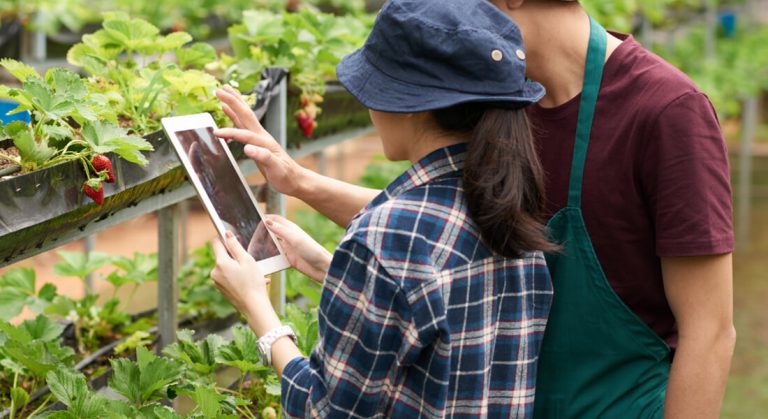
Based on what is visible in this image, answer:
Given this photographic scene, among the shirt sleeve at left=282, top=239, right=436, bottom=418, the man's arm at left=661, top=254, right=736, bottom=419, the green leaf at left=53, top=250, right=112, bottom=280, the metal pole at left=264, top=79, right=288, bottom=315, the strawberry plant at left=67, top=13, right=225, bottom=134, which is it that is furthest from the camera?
the green leaf at left=53, top=250, right=112, bottom=280

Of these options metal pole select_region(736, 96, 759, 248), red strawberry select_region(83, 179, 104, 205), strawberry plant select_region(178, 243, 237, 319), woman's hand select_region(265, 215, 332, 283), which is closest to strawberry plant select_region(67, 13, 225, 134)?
red strawberry select_region(83, 179, 104, 205)

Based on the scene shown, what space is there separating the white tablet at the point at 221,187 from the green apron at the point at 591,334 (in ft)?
1.64

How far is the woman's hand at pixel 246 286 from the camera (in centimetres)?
169

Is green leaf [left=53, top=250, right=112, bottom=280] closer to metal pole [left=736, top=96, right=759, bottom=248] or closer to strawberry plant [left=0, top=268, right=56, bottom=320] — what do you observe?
strawberry plant [left=0, top=268, right=56, bottom=320]

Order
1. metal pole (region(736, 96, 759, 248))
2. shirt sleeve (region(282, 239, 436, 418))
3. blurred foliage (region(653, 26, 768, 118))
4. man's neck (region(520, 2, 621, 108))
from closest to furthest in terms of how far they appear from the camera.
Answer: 1. shirt sleeve (region(282, 239, 436, 418))
2. man's neck (region(520, 2, 621, 108))
3. blurred foliage (region(653, 26, 768, 118))
4. metal pole (region(736, 96, 759, 248))

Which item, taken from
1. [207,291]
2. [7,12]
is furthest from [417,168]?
[7,12]

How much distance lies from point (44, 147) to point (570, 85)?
0.92 metres

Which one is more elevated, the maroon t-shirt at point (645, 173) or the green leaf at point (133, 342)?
the maroon t-shirt at point (645, 173)

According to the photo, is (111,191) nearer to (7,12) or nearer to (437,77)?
(437,77)

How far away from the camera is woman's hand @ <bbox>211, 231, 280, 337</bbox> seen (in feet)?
5.55

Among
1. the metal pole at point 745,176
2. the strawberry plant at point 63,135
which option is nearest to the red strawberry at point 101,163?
the strawberry plant at point 63,135

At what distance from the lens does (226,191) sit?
1934 millimetres

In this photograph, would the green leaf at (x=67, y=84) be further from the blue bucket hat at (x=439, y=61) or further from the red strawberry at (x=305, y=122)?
the red strawberry at (x=305, y=122)

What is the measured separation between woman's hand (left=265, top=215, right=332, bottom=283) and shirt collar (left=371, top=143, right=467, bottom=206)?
0.40 m
